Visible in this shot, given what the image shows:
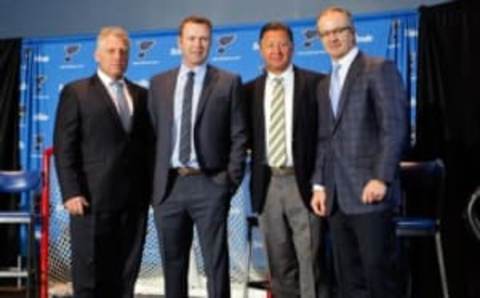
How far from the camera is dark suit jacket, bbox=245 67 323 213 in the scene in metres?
3.36

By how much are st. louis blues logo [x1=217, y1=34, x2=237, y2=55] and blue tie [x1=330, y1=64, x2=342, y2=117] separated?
2.56 meters

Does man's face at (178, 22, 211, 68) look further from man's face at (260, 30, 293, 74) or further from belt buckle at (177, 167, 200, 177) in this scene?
belt buckle at (177, 167, 200, 177)

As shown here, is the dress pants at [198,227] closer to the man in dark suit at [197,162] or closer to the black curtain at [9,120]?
the man in dark suit at [197,162]

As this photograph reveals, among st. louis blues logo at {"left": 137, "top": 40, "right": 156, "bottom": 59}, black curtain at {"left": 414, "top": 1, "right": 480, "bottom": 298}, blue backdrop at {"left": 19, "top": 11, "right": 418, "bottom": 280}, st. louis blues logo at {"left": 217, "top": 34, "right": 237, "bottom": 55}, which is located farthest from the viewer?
st. louis blues logo at {"left": 137, "top": 40, "right": 156, "bottom": 59}

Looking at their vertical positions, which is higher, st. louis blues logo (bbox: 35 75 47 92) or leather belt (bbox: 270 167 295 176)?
st. louis blues logo (bbox: 35 75 47 92)

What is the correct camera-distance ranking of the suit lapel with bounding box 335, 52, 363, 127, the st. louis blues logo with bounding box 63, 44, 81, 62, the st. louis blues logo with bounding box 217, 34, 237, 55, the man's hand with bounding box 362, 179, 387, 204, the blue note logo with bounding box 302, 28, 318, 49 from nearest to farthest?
the man's hand with bounding box 362, 179, 387, 204
the suit lapel with bounding box 335, 52, 363, 127
the blue note logo with bounding box 302, 28, 318, 49
the st. louis blues logo with bounding box 217, 34, 237, 55
the st. louis blues logo with bounding box 63, 44, 81, 62

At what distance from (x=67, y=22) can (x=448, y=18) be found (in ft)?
12.5

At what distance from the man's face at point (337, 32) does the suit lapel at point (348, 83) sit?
0.29ft

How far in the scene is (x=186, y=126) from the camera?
3357 mm

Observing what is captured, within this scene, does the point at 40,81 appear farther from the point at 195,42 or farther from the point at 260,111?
the point at 260,111

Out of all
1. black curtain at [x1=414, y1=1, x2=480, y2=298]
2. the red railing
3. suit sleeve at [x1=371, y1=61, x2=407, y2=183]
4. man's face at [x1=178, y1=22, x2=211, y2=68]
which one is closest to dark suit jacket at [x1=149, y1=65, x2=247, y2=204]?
man's face at [x1=178, y1=22, x2=211, y2=68]

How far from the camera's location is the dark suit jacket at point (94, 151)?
332 centimetres

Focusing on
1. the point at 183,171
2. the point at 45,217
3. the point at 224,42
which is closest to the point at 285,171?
the point at 183,171

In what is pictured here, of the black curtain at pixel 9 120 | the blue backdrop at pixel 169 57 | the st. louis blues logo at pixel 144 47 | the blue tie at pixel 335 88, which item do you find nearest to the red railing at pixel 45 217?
the blue backdrop at pixel 169 57
